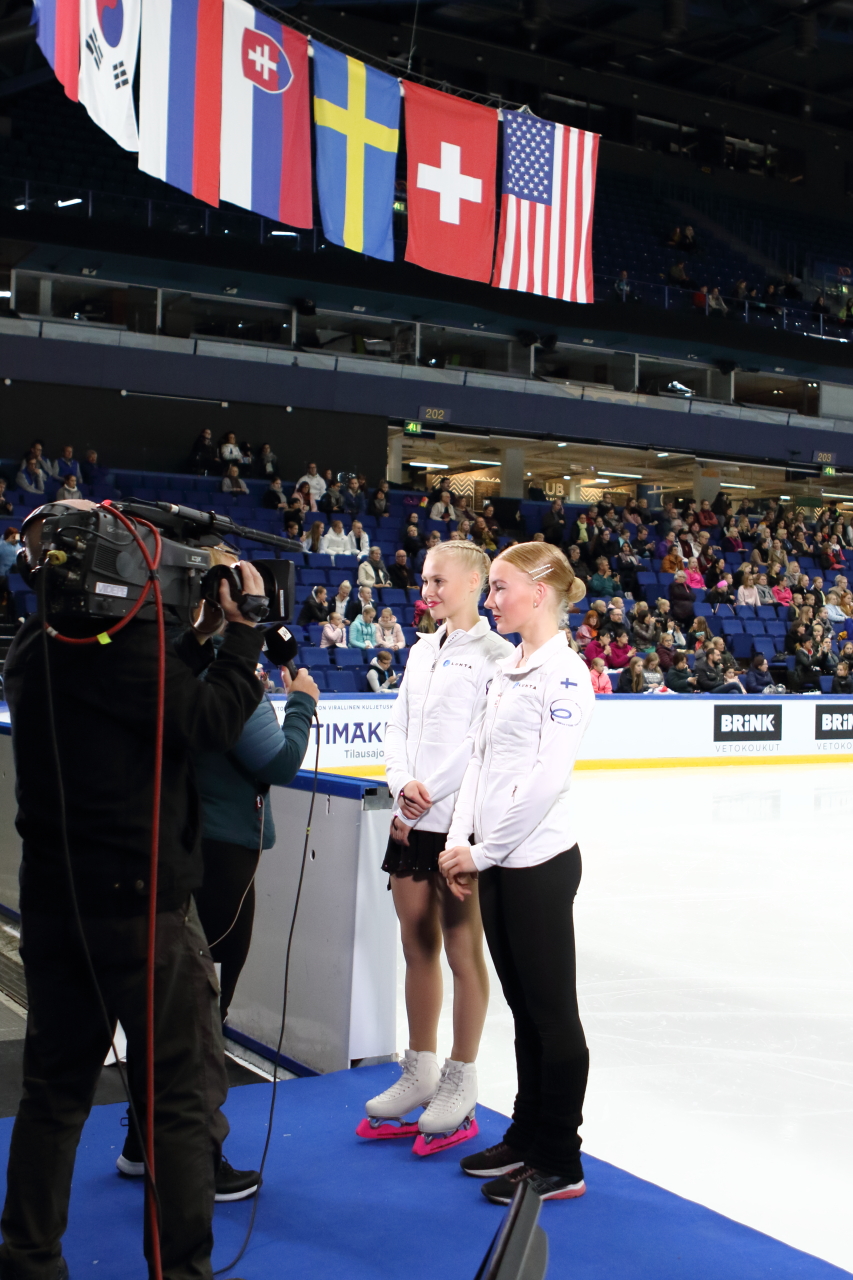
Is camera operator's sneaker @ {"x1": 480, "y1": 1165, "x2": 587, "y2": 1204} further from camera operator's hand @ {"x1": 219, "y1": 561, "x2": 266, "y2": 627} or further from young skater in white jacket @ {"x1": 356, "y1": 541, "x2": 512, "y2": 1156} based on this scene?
camera operator's hand @ {"x1": 219, "y1": 561, "x2": 266, "y2": 627}

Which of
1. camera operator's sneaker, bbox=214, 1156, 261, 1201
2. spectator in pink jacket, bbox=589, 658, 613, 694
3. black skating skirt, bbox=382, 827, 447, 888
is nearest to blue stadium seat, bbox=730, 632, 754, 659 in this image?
spectator in pink jacket, bbox=589, 658, 613, 694

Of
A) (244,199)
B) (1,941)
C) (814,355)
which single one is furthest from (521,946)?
(814,355)

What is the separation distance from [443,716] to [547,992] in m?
0.82

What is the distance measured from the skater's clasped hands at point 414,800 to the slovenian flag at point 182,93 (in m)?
5.87

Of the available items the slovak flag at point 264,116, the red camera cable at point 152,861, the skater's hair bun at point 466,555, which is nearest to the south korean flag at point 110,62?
the slovak flag at point 264,116

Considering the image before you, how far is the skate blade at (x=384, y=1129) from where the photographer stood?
299 centimetres

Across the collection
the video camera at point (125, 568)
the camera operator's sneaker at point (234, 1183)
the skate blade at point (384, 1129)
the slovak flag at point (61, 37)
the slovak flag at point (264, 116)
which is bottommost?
the skate blade at point (384, 1129)

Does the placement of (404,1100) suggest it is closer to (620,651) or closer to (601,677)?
(601,677)

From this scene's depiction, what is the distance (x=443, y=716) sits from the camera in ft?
10.2

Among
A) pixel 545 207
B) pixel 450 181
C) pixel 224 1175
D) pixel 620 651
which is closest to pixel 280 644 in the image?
pixel 224 1175

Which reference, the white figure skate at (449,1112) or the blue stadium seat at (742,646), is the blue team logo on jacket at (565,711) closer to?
the white figure skate at (449,1112)

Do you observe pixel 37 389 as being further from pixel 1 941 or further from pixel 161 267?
pixel 1 941

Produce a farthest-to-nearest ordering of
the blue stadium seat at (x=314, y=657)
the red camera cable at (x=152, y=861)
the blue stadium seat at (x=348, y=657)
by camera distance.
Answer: the blue stadium seat at (x=348, y=657) → the blue stadium seat at (x=314, y=657) → the red camera cable at (x=152, y=861)

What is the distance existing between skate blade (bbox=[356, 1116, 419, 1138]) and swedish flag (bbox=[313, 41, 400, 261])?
26.9ft
